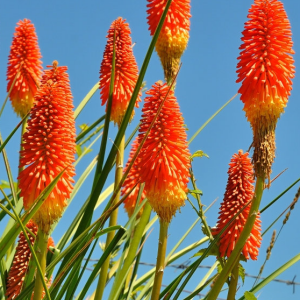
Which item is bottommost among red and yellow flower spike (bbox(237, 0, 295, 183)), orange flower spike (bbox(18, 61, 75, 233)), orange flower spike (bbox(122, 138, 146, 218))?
orange flower spike (bbox(18, 61, 75, 233))

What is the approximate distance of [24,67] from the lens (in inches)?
231

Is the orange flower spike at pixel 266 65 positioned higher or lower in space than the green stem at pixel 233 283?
higher

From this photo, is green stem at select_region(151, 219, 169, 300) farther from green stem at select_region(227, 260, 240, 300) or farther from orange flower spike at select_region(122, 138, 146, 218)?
orange flower spike at select_region(122, 138, 146, 218)

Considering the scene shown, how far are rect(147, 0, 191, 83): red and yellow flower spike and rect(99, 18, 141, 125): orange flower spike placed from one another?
0.25 m

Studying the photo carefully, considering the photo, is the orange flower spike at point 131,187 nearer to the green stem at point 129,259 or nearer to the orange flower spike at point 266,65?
the green stem at point 129,259

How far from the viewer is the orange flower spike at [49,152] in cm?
315

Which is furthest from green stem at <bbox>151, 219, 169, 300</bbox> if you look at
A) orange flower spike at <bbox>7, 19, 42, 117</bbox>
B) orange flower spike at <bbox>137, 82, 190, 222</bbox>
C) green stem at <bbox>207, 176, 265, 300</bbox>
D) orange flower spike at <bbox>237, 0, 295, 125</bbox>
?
orange flower spike at <bbox>7, 19, 42, 117</bbox>

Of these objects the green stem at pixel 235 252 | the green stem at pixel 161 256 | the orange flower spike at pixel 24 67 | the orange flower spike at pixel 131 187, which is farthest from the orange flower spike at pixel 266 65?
the orange flower spike at pixel 24 67

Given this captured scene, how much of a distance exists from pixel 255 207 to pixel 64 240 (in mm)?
1738

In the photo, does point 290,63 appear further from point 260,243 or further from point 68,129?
point 68,129

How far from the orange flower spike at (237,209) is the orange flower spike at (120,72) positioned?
1214 millimetres

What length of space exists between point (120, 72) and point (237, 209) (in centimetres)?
170

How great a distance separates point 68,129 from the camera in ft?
10.4

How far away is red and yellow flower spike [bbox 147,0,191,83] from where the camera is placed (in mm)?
4574
